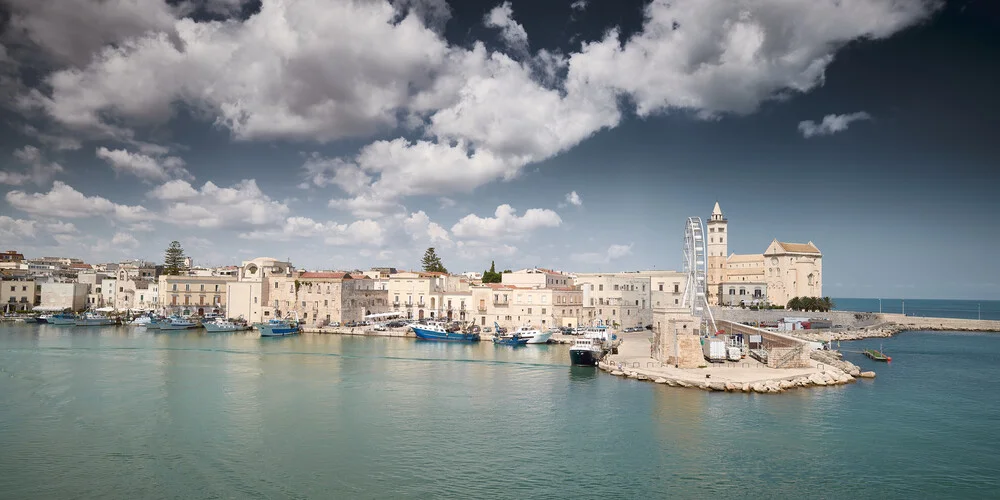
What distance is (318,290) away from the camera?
165 feet

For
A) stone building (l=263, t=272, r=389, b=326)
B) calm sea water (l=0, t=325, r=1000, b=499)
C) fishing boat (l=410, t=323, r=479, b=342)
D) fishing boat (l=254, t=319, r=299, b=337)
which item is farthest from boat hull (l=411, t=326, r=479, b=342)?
calm sea water (l=0, t=325, r=1000, b=499)

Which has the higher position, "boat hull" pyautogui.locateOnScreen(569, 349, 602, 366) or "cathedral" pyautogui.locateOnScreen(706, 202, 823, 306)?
"cathedral" pyautogui.locateOnScreen(706, 202, 823, 306)

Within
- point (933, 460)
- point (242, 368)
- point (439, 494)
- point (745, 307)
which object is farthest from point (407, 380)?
point (745, 307)

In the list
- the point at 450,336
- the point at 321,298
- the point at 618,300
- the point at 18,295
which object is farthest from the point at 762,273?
the point at 18,295

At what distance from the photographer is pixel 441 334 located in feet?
144

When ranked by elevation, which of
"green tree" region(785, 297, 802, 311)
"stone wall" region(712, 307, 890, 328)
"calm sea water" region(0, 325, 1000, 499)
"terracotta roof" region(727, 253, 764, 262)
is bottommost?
"calm sea water" region(0, 325, 1000, 499)

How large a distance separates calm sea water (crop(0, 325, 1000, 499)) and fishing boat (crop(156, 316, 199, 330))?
770 inches

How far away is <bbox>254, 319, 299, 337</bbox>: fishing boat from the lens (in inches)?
1779

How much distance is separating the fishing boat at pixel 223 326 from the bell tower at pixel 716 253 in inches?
1944

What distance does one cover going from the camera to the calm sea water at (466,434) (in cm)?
1367

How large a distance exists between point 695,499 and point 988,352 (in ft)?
128

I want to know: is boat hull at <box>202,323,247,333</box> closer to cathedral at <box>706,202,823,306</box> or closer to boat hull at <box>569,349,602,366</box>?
boat hull at <box>569,349,602,366</box>

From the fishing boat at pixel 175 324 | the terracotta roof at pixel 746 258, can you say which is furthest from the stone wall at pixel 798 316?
the fishing boat at pixel 175 324

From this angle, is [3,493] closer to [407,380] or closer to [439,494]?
[439,494]
